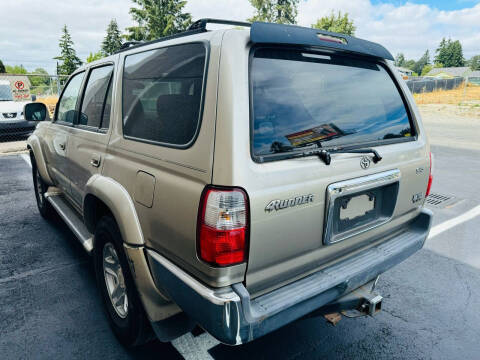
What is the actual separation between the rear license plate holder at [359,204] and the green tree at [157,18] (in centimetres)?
4639

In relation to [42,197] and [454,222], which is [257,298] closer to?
[454,222]

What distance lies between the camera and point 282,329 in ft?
8.59

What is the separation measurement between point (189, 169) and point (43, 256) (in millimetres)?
2908

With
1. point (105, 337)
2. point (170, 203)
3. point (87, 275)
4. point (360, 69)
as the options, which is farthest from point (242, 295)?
point (87, 275)

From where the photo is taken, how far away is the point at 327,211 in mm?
1888

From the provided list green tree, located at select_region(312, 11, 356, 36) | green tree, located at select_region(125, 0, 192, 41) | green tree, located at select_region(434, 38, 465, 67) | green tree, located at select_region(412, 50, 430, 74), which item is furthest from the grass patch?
green tree, located at select_region(412, 50, 430, 74)

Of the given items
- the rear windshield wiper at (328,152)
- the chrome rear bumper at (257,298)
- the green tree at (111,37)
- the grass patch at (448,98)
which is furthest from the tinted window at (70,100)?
the green tree at (111,37)

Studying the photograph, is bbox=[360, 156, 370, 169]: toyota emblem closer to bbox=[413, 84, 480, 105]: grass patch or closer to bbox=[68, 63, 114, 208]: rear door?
bbox=[68, 63, 114, 208]: rear door

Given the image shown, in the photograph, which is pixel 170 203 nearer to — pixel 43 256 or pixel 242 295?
pixel 242 295

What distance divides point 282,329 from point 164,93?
6.15ft

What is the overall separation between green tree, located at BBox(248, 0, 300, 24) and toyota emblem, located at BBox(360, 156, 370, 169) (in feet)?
137

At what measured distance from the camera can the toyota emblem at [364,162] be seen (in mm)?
2050

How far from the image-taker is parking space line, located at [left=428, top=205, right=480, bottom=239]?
437cm

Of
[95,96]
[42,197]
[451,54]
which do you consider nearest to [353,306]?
[95,96]
